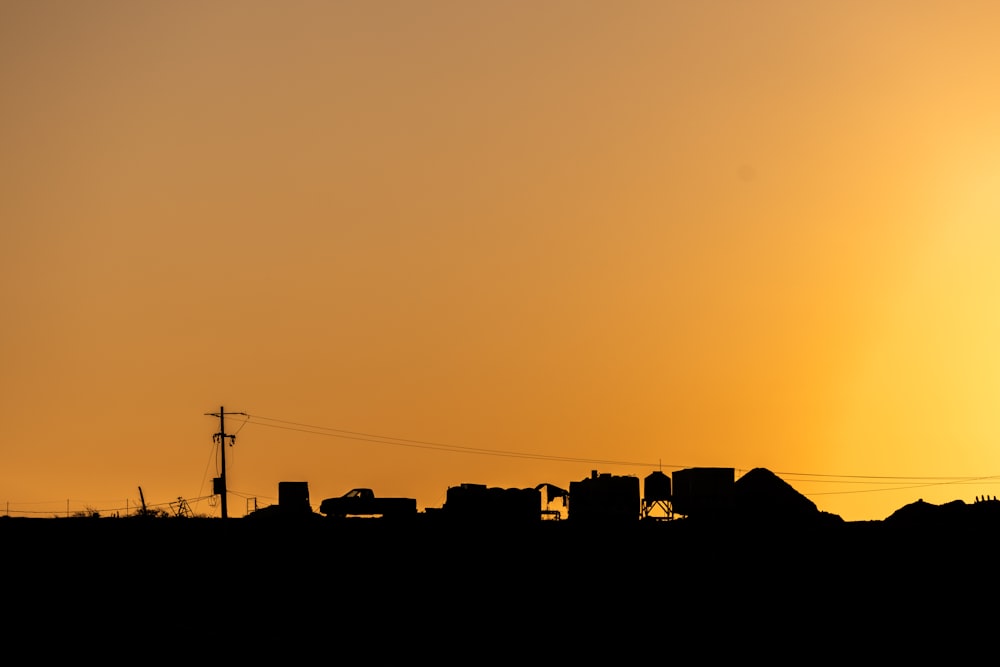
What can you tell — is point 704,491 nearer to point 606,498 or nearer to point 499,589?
point 606,498

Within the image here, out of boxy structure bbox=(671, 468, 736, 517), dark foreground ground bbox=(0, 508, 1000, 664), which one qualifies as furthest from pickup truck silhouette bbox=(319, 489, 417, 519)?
boxy structure bbox=(671, 468, 736, 517)

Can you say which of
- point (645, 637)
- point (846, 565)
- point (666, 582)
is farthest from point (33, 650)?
point (846, 565)

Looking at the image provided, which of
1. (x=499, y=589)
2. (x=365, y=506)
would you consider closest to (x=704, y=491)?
(x=365, y=506)

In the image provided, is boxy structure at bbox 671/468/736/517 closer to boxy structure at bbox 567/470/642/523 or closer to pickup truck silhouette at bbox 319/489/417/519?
boxy structure at bbox 567/470/642/523

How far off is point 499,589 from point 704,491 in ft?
106

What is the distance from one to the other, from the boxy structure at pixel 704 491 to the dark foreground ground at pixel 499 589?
852 cm

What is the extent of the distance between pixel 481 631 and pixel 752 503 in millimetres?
43452

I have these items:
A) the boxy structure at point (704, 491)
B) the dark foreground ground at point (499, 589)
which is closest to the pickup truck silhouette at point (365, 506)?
the dark foreground ground at point (499, 589)

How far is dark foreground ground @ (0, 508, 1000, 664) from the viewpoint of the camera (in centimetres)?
5144

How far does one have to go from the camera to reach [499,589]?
69.5m

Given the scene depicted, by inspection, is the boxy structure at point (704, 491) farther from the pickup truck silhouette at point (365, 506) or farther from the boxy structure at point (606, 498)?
the pickup truck silhouette at point (365, 506)

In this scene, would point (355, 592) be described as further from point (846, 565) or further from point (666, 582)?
point (846, 565)

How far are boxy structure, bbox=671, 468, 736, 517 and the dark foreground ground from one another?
852 cm

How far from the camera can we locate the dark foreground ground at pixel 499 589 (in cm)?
5144
